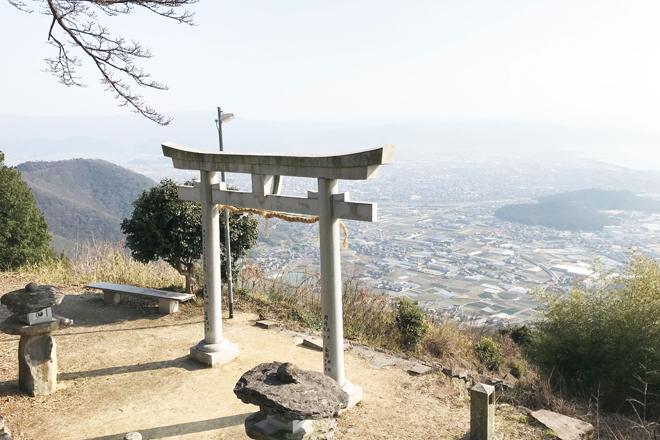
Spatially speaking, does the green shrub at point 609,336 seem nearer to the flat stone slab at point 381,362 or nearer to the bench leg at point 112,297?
the flat stone slab at point 381,362

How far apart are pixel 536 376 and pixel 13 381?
735cm

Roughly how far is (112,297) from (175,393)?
4.58m

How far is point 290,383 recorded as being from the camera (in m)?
3.41

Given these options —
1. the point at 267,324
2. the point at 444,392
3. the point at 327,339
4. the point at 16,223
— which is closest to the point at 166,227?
the point at 267,324

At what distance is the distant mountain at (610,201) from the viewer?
43938mm

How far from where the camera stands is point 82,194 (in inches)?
1309

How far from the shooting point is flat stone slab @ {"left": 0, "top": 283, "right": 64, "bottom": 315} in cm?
547

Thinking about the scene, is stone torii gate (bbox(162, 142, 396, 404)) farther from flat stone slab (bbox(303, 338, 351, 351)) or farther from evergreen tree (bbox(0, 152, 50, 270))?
evergreen tree (bbox(0, 152, 50, 270))

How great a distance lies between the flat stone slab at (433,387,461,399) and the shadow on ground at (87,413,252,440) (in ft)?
8.28

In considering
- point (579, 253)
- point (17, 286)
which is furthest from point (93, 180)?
point (579, 253)

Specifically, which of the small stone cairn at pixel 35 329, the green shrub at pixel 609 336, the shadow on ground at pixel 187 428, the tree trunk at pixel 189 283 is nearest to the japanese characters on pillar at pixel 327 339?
the shadow on ground at pixel 187 428

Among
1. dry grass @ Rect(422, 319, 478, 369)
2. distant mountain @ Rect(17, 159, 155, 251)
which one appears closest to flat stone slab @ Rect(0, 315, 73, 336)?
dry grass @ Rect(422, 319, 478, 369)

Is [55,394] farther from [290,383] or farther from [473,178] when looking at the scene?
[473,178]

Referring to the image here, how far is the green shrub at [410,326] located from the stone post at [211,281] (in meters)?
3.43
